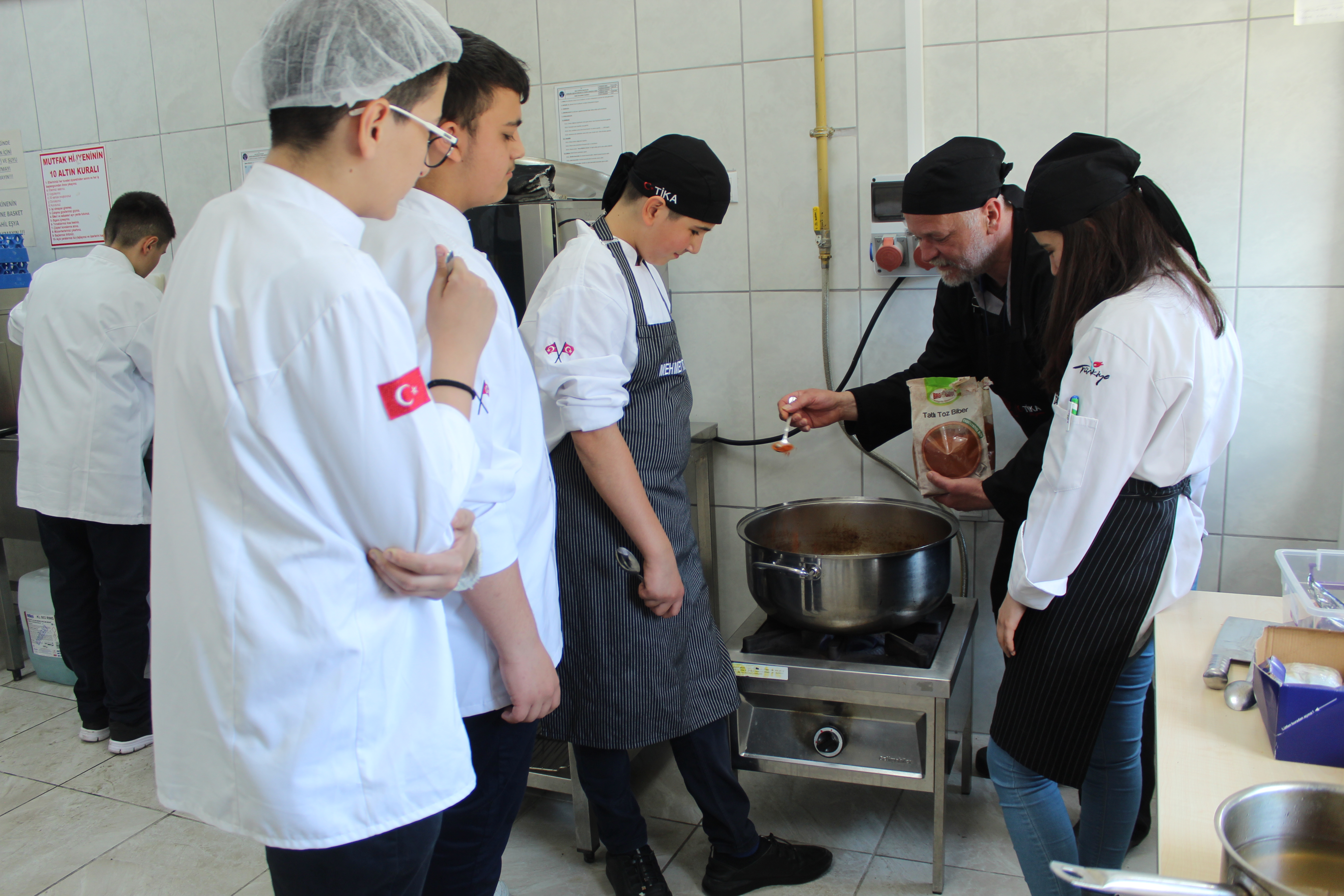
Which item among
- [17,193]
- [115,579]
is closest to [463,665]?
[115,579]

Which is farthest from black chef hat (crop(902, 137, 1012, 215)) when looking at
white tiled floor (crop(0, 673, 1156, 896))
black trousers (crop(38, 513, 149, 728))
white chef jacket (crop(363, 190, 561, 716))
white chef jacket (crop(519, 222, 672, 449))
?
black trousers (crop(38, 513, 149, 728))

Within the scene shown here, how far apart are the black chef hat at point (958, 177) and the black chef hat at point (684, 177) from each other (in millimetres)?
443

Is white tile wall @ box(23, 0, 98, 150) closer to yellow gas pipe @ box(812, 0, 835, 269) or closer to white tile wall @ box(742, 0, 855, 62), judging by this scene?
white tile wall @ box(742, 0, 855, 62)

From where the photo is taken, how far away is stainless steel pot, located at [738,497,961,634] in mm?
1915

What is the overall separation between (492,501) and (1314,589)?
3.46 ft

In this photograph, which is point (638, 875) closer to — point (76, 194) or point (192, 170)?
point (192, 170)

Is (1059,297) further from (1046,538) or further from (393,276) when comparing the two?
(393,276)

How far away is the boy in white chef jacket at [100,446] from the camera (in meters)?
2.64

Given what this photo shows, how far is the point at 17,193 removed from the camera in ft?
11.5

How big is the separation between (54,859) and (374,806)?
1881mm

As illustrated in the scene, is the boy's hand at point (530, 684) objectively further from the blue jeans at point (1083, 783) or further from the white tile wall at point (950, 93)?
the white tile wall at point (950, 93)

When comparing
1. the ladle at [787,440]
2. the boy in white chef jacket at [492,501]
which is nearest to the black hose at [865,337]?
the ladle at [787,440]

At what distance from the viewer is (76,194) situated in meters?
3.39

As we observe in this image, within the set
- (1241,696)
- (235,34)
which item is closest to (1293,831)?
(1241,696)
